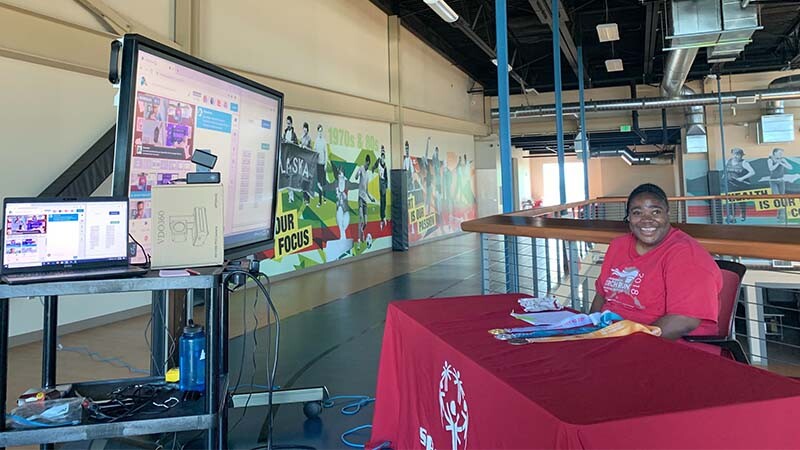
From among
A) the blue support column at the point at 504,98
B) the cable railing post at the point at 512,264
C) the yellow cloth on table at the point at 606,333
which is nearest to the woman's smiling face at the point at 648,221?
the yellow cloth on table at the point at 606,333

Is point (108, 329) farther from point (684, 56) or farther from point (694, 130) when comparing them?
point (694, 130)

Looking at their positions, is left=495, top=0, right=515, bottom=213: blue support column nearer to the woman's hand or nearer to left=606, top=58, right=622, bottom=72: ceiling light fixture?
the woman's hand

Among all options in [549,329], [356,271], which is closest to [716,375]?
[549,329]

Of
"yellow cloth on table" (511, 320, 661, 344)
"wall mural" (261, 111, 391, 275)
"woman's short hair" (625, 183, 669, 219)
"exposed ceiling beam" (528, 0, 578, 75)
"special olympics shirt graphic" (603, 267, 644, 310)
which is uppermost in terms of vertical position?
"exposed ceiling beam" (528, 0, 578, 75)

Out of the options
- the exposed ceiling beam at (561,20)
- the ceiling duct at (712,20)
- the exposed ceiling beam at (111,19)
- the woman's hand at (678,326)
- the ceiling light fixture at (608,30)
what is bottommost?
the woman's hand at (678,326)

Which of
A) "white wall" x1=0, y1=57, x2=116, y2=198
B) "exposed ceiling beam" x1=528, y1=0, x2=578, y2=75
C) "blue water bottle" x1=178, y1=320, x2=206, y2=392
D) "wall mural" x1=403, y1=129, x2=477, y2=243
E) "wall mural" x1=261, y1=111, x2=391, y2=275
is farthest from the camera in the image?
"wall mural" x1=403, y1=129, x2=477, y2=243

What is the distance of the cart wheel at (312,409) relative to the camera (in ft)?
7.71

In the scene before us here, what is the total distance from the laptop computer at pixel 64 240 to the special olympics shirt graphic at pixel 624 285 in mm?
1679

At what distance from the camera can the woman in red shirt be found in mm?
1566

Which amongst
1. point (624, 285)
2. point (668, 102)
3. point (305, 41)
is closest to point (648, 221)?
point (624, 285)

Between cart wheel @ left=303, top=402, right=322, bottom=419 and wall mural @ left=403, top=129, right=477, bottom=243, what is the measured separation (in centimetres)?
772

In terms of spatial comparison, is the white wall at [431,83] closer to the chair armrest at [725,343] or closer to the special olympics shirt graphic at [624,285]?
the special olympics shirt graphic at [624,285]

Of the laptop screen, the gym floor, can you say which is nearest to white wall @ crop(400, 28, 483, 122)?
the gym floor

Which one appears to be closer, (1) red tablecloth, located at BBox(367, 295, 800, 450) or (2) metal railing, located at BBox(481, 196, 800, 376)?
(1) red tablecloth, located at BBox(367, 295, 800, 450)
